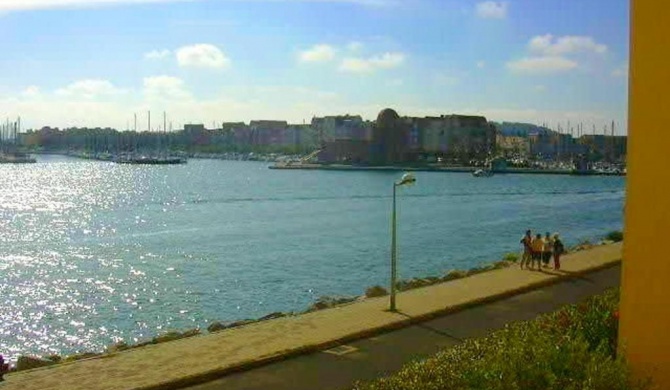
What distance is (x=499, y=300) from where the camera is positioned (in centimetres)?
1666

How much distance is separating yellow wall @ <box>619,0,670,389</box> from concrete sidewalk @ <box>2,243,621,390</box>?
20.3 feet

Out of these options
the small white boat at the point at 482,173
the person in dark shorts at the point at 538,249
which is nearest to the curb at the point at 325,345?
the person in dark shorts at the point at 538,249

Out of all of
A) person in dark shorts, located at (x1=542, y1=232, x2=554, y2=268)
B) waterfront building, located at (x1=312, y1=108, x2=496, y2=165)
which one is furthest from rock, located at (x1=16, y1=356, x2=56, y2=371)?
waterfront building, located at (x1=312, y1=108, x2=496, y2=165)

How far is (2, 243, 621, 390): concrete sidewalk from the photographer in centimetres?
1074

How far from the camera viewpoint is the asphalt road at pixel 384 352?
34.5 feet

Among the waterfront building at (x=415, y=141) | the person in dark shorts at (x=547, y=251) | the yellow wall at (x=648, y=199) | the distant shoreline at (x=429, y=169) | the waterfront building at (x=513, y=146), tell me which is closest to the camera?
the yellow wall at (x=648, y=199)

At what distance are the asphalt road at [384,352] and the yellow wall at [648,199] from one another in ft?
15.3

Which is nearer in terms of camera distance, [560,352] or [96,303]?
[560,352]

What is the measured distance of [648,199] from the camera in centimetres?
600

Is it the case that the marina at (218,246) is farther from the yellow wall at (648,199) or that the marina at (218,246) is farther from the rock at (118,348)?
the yellow wall at (648,199)

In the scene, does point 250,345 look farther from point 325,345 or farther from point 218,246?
point 218,246

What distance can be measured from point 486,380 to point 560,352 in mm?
599

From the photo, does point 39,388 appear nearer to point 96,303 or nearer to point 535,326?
point 535,326

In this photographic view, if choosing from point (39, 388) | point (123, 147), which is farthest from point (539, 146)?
point (39, 388)
